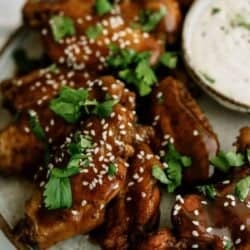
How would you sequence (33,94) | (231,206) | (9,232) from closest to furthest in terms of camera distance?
1. (231,206)
2. (9,232)
3. (33,94)

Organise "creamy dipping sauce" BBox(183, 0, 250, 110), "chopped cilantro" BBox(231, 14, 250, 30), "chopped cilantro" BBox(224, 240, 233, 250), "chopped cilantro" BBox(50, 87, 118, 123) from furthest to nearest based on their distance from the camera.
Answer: "chopped cilantro" BBox(231, 14, 250, 30), "creamy dipping sauce" BBox(183, 0, 250, 110), "chopped cilantro" BBox(50, 87, 118, 123), "chopped cilantro" BBox(224, 240, 233, 250)

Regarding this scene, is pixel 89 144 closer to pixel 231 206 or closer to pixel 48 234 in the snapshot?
pixel 48 234

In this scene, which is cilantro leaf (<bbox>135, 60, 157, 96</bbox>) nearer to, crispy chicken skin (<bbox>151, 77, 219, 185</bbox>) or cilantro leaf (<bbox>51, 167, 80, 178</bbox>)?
crispy chicken skin (<bbox>151, 77, 219, 185</bbox>)

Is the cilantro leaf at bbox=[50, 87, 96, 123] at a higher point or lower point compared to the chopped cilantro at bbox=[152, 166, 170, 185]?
higher

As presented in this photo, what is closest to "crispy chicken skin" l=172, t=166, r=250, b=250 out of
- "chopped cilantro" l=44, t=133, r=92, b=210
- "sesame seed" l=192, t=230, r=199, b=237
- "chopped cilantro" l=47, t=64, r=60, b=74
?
"sesame seed" l=192, t=230, r=199, b=237

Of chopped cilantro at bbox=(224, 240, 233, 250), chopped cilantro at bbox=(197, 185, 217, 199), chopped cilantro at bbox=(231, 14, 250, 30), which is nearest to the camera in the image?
chopped cilantro at bbox=(224, 240, 233, 250)

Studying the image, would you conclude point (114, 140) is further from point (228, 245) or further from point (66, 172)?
point (228, 245)

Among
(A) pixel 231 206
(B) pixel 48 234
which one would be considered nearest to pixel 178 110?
(A) pixel 231 206

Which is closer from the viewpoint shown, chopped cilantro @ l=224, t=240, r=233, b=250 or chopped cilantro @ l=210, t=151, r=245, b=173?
chopped cilantro @ l=224, t=240, r=233, b=250
